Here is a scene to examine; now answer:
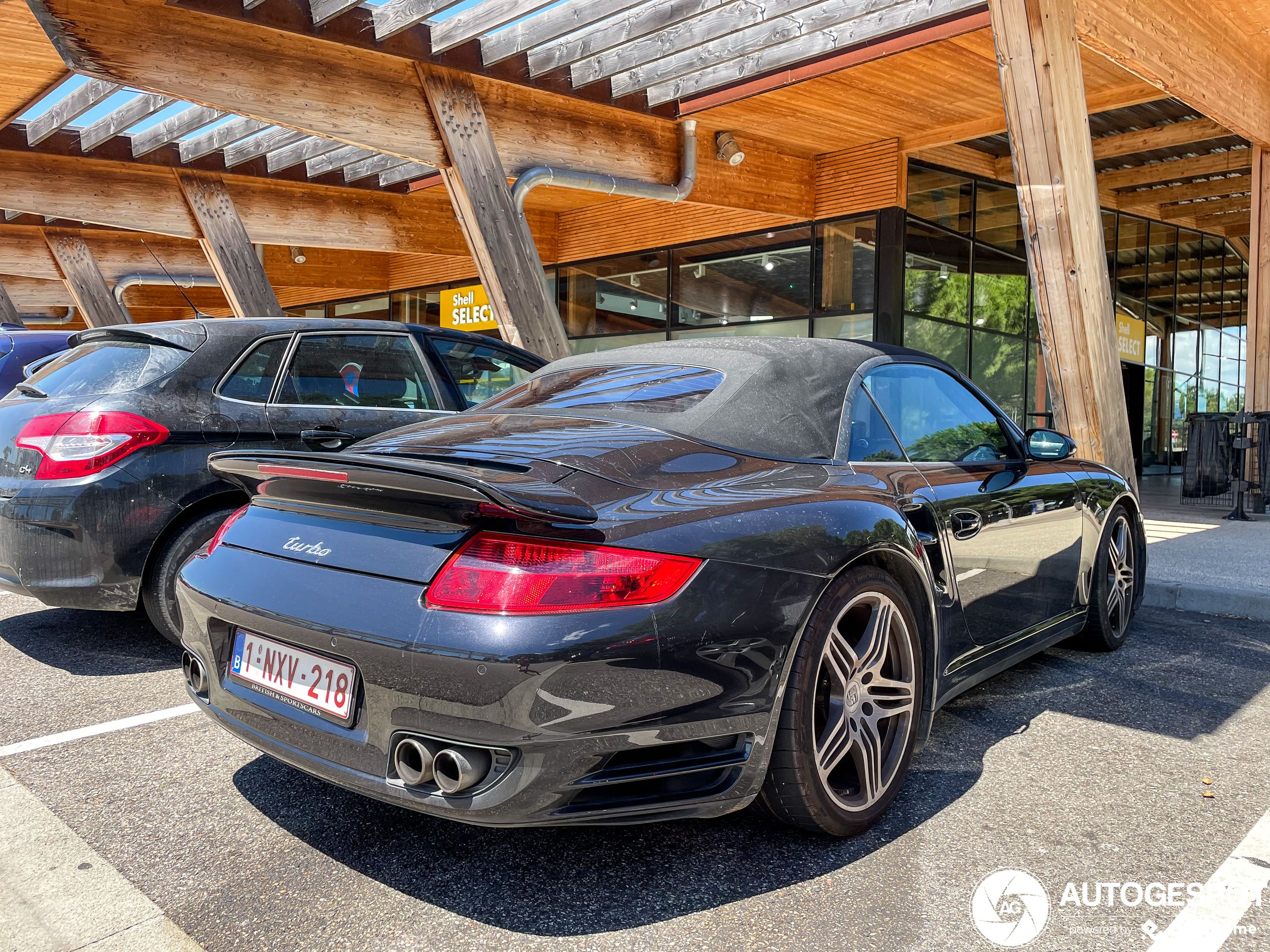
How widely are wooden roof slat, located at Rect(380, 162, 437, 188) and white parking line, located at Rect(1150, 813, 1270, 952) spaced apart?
1246 cm

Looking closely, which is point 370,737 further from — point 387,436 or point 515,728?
point 387,436

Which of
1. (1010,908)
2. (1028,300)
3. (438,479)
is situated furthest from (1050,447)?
(1028,300)

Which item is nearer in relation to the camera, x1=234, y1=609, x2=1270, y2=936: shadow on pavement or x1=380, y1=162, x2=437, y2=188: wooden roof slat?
x1=234, y1=609, x2=1270, y2=936: shadow on pavement

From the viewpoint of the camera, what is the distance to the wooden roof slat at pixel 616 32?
775 centimetres

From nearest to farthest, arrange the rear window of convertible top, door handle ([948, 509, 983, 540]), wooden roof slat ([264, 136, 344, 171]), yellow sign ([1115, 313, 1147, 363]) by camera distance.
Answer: the rear window of convertible top < door handle ([948, 509, 983, 540]) < wooden roof slat ([264, 136, 344, 171]) < yellow sign ([1115, 313, 1147, 363])

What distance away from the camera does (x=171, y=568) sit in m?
3.80

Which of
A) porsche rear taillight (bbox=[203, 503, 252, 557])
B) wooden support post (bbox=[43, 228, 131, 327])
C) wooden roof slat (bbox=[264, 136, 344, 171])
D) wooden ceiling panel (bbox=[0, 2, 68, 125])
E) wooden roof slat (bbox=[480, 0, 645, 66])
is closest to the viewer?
porsche rear taillight (bbox=[203, 503, 252, 557])

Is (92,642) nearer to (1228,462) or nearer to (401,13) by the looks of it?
(401,13)

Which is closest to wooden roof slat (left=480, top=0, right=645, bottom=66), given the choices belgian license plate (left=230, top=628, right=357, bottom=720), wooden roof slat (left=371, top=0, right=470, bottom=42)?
wooden roof slat (left=371, top=0, right=470, bottom=42)

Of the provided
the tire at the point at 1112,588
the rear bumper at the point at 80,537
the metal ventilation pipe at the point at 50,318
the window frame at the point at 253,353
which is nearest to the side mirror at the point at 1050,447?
the tire at the point at 1112,588

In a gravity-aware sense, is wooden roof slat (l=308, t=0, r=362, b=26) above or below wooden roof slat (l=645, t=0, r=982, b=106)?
below

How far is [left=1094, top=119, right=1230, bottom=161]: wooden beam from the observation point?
12.6 metres

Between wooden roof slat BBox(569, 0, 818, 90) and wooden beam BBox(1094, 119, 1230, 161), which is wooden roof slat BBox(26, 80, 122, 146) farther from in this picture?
wooden beam BBox(1094, 119, 1230, 161)

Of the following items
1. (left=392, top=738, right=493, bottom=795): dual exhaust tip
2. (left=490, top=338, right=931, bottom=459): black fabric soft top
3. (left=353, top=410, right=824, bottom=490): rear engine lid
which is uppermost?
(left=490, top=338, right=931, bottom=459): black fabric soft top
